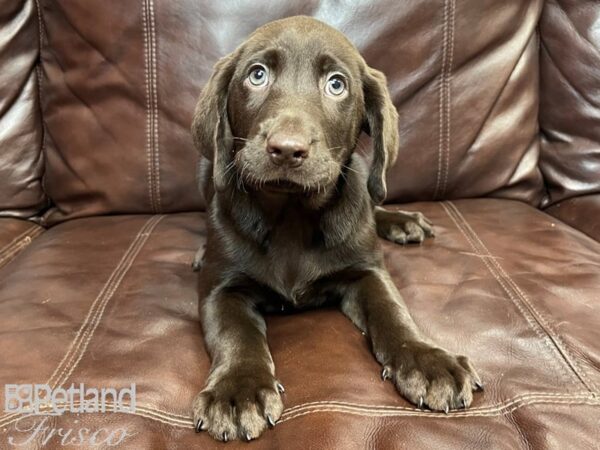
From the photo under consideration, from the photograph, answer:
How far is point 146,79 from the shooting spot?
211 centimetres

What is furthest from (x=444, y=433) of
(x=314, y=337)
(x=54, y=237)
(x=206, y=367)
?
(x=54, y=237)

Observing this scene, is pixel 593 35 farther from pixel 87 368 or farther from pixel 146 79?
pixel 87 368

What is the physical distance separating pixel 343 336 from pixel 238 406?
36cm

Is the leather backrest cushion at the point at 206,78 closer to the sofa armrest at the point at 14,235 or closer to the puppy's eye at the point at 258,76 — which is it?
the sofa armrest at the point at 14,235

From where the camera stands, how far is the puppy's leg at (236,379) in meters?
1.12

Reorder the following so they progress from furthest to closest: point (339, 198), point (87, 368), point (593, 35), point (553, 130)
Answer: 1. point (553, 130)
2. point (593, 35)
3. point (339, 198)
4. point (87, 368)

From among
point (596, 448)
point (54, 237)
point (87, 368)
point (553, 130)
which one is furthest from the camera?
point (553, 130)

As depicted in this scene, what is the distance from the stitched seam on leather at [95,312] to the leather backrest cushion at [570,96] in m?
1.46

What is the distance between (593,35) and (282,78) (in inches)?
49.8

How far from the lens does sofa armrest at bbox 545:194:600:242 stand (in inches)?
78.3

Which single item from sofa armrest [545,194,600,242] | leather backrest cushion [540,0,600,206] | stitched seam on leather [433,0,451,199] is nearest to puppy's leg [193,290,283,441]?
stitched seam on leather [433,0,451,199]

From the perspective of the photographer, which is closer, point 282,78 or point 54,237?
point 282,78

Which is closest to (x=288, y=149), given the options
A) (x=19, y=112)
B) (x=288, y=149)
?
(x=288, y=149)

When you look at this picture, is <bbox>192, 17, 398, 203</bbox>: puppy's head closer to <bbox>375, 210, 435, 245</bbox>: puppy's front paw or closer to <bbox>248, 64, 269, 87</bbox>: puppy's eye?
<bbox>248, 64, 269, 87</bbox>: puppy's eye
